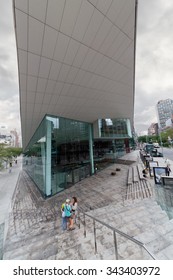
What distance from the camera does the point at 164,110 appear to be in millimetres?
99000

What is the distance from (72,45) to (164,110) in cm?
11751

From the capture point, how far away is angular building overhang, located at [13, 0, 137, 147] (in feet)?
10.8

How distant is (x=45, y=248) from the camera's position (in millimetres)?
4242

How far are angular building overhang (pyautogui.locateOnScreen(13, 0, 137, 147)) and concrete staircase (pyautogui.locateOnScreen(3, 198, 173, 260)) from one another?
6394 mm

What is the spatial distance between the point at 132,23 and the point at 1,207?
1347 cm

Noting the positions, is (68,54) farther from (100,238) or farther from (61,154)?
(61,154)

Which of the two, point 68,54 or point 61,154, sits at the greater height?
point 68,54

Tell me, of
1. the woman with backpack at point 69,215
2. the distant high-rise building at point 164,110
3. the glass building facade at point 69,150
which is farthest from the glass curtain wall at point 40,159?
the distant high-rise building at point 164,110

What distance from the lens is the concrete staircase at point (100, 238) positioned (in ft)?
11.6

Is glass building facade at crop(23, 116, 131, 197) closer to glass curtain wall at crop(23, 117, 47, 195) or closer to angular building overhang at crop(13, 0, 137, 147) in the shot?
glass curtain wall at crop(23, 117, 47, 195)

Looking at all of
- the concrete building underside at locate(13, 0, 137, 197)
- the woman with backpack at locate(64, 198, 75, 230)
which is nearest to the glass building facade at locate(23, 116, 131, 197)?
the concrete building underside at locate(13, 0, 137, 197)

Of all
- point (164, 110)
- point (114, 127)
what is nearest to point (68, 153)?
point (114, 127)
